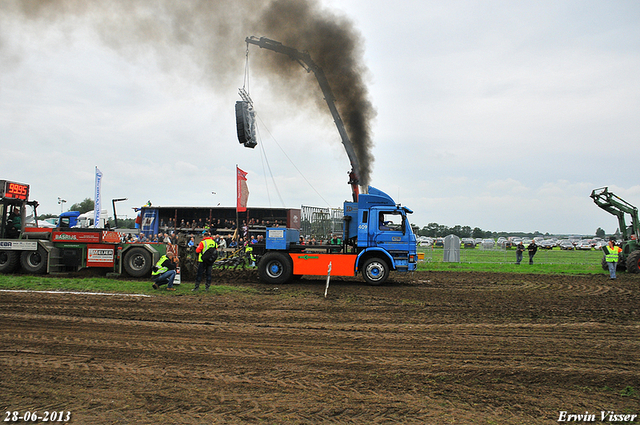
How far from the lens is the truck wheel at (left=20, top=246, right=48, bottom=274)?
555 inches

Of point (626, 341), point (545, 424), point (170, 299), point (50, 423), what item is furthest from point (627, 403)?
point (170, 299)

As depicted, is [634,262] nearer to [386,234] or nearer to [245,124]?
[386,234]

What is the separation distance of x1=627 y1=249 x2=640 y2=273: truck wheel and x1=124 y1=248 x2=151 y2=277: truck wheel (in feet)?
66.9

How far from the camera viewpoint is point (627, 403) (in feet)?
13.7

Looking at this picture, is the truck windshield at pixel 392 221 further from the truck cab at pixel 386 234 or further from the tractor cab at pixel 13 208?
the tractor cab at pixel 13 208

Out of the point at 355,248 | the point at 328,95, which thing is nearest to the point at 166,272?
the point at 355,248

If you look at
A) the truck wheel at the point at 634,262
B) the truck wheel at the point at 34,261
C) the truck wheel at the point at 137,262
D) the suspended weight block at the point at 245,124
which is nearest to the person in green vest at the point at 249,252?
the truck wheel at the point at 137,262

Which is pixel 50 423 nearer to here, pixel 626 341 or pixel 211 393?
pixel 211 393

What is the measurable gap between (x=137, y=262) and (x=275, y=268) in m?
4.85

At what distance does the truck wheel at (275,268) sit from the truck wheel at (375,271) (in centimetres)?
258

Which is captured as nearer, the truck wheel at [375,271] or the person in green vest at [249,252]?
the truck wheel at [375,271]

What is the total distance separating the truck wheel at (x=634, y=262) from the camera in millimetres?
18062

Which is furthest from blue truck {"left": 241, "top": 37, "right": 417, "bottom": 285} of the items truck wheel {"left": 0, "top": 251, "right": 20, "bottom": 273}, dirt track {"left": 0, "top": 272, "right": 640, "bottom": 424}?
truck wheel {"left": 0, "top": 251, "right": 20, "bottom": 273}

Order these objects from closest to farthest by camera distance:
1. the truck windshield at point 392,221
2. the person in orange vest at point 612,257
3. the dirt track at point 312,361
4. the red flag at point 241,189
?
the dirt track at point 312,361 < the truck windshield at point 392,221 < the person in orange vest at point 612,257 < the red flag at point 241,189
